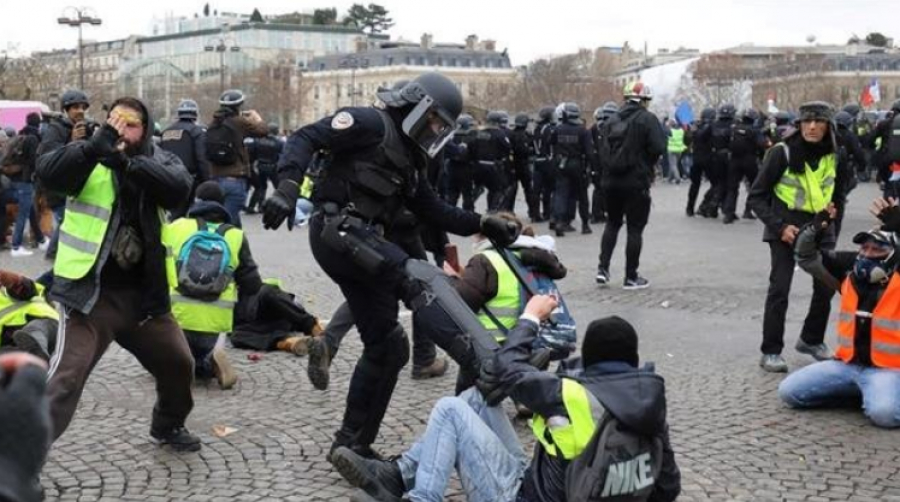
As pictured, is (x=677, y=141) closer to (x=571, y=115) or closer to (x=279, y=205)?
(x=571, y=115)

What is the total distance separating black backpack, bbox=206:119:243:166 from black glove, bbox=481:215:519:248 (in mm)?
6272

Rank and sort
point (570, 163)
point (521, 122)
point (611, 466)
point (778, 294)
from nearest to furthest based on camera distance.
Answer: point (611, 466), point (778, 294), point (570, 163), point (521, 122)

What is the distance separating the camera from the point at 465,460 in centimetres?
472

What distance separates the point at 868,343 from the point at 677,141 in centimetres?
2210

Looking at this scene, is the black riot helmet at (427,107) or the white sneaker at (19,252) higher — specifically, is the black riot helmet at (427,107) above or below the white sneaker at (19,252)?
above

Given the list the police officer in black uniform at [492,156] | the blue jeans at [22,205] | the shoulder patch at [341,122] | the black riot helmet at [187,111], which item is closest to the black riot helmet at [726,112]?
the police officer in black uniform at [492,156]

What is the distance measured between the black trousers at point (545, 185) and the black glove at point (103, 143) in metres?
12.6

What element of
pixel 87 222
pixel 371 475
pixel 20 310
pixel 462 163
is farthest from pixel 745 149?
pixel 87 222

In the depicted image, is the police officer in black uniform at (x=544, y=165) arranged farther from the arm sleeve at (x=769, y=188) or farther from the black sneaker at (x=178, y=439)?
the black sneaker at (x=178, y=439)

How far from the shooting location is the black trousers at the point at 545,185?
58.1ft

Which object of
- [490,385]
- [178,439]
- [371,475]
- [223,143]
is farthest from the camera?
[223,143]

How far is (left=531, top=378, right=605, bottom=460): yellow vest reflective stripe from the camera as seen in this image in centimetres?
416

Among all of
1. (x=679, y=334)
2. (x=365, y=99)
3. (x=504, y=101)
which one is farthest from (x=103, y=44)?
(x=679, y=334)

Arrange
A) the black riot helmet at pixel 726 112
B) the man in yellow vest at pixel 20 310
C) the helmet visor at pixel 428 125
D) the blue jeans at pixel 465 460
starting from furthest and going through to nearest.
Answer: the black riot helmet at pixel 726 112 → the man in yellow vest at pixel 20 310 → the helmet visor at pixel 428 125 → the blue jeans at pixel 465 460
